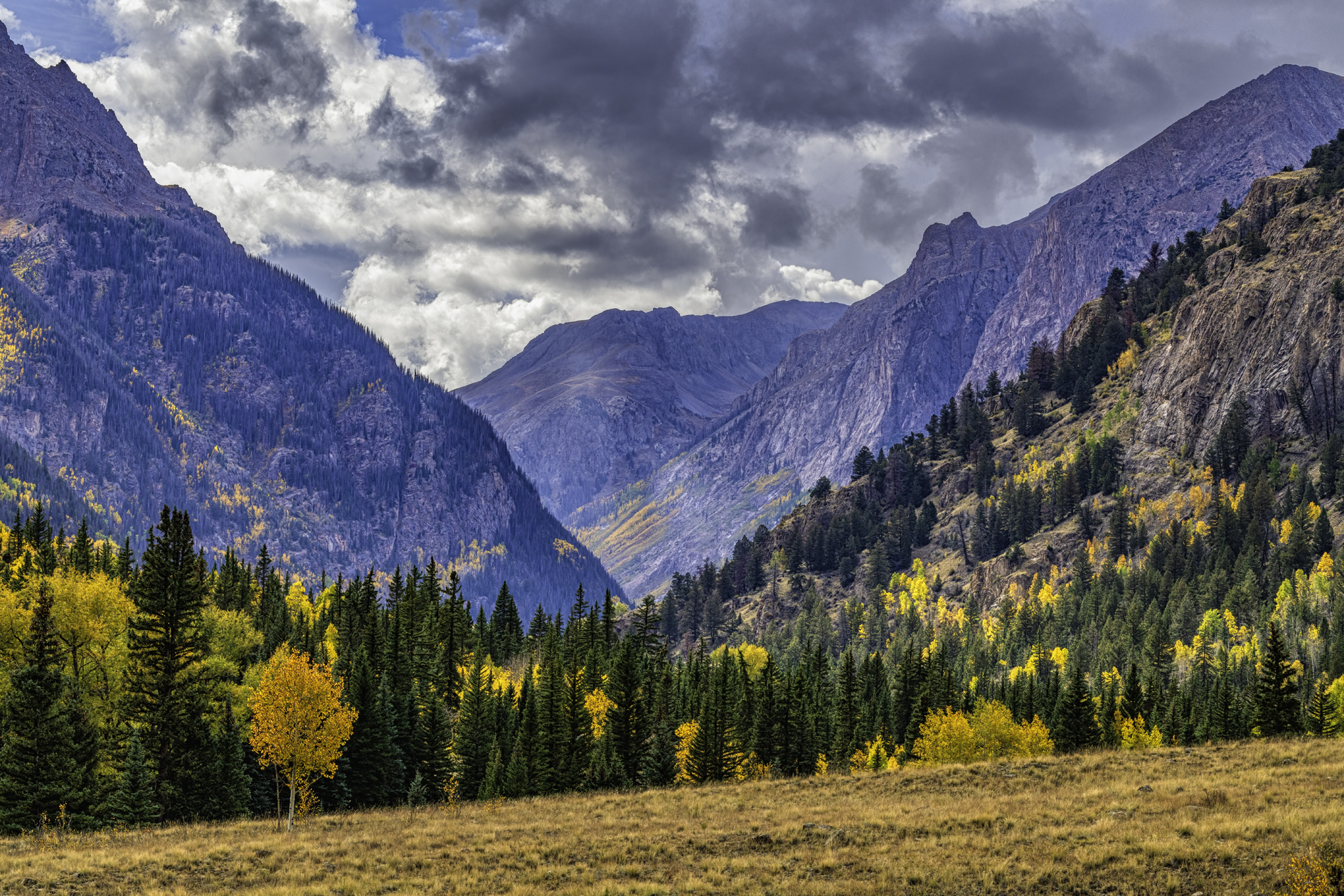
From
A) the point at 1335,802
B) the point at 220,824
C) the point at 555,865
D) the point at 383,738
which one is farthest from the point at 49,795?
the point at 1335,802

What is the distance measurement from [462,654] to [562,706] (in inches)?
1408

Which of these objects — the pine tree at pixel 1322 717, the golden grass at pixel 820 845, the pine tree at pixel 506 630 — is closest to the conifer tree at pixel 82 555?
the pine tree at pixel 506 630

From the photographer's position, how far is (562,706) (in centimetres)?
7875

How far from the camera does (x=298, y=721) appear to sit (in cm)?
5212

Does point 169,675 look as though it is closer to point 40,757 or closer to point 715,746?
point 40,757

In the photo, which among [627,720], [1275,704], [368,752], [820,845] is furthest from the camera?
[627,720]

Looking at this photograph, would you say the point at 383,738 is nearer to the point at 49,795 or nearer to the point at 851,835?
the point at 49,795

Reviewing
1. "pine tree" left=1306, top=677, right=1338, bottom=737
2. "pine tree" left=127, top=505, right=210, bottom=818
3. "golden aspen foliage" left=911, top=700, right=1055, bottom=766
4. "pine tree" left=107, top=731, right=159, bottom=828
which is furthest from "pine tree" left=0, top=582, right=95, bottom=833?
"pine tree" left=1306, top=677, right=1338, bottom=737

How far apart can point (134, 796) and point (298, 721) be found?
8952mm

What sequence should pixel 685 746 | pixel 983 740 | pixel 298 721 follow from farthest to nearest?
pixel 685 746, pixel 983 740, pixel 298 721

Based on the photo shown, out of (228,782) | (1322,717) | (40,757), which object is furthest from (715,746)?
(1322,717)

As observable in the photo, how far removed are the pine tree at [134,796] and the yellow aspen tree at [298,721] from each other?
18.8ft

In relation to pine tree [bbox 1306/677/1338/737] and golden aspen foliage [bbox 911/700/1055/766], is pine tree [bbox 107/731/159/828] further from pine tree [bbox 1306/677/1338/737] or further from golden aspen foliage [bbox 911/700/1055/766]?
pine tree [bbox 1306/677/1338/737]

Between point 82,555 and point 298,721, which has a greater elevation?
point 82,555
